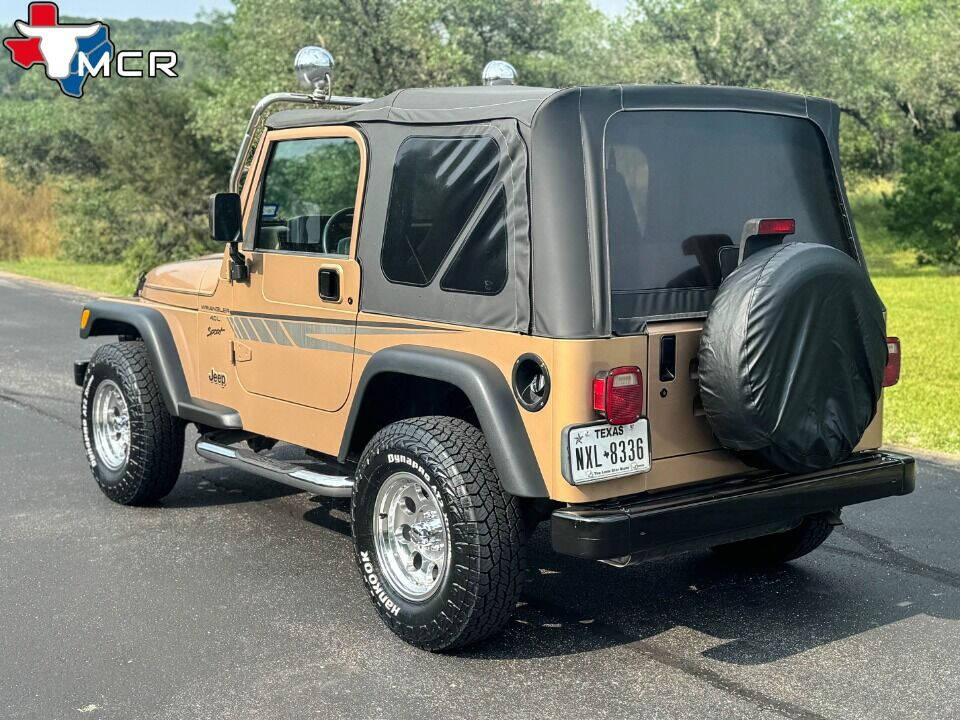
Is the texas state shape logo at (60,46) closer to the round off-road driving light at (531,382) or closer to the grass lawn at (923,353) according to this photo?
the grass lawn at (923,353)

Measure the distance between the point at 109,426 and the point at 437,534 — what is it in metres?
2.87

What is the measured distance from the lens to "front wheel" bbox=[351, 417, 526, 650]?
14.0ft

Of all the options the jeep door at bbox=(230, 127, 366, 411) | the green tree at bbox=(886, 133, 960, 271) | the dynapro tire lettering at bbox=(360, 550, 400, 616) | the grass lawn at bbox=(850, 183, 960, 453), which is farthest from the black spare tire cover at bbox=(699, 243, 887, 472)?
the green tree at bbox=(886, 133, 960, 271)

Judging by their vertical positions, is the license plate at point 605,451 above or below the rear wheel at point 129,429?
above

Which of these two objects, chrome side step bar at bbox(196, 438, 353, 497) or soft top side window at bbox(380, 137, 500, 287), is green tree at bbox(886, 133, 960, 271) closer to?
chrome side step bar at bbox(196, 438, 353, 497)

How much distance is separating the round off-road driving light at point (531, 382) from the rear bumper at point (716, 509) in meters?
0.39

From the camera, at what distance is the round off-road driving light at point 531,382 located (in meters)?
4.17

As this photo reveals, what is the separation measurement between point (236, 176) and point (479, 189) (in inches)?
73.5

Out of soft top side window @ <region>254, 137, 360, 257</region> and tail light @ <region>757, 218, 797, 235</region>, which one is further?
soft top side window @ <region>254, 137, 360, 257</region>

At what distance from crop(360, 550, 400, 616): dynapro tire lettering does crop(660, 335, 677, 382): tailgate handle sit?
135 centimetres

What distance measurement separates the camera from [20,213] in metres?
29.7

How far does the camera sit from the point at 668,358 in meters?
4.32

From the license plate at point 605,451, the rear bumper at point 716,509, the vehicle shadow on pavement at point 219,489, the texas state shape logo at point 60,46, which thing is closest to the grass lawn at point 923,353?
the rear bumper at point 716,509

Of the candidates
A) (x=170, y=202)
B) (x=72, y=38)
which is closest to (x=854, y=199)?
(x=170, y=202)
